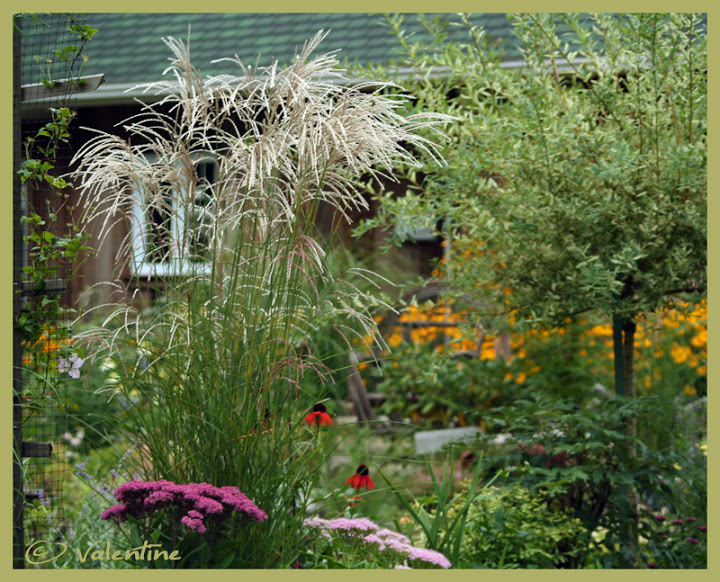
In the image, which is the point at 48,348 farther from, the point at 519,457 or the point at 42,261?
the point at 519,457

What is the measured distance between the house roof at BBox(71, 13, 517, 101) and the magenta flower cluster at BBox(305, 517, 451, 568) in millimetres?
4323

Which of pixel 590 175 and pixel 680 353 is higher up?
pixel 590 175

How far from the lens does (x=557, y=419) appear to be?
3586 millimetres

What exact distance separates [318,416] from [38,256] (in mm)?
1471

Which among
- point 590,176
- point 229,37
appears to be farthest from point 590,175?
point 229,37

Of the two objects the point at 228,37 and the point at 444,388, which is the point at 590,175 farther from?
the point at 228,37

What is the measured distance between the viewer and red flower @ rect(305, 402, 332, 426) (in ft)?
9.12

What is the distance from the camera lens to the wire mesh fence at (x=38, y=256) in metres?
3.11

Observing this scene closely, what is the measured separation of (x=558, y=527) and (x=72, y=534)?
88.8 inches

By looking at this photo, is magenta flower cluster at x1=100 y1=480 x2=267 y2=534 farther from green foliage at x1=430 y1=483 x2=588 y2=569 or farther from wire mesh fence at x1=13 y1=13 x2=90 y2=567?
green foliage at x1=430 y1=483 x2=588 y2=569

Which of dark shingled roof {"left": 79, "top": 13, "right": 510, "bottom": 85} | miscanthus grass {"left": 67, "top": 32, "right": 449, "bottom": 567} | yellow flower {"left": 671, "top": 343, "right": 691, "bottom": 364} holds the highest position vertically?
dark shingled roof {"left": 79, "top": 13, "right": 510, "bottom": 85}

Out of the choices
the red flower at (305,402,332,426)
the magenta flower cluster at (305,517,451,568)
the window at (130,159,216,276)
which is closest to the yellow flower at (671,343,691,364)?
the magenta flower cluster at (305,517,451,568)

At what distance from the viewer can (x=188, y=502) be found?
91.8 inches

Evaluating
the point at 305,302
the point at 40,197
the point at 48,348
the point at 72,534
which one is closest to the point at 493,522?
the point at 305,302
